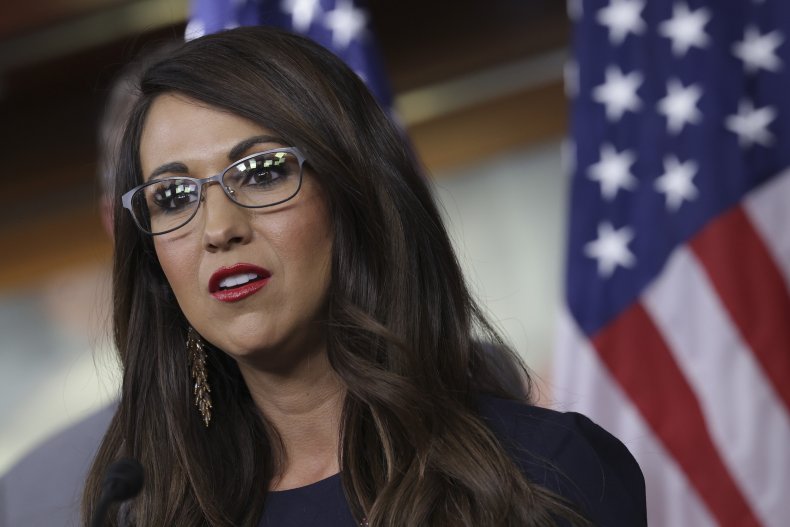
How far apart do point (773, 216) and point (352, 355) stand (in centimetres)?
106

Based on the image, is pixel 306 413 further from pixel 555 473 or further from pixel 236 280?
pixel 555 473

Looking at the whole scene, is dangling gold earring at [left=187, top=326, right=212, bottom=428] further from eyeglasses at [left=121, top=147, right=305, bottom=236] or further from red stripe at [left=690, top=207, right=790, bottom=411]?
red stripe at [left=690, top=207, right=790, bottom=411]

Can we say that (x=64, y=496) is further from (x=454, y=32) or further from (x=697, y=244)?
(x=454, y=32)

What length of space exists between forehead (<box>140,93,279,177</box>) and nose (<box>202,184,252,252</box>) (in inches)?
1.6

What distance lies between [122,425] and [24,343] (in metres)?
3.62

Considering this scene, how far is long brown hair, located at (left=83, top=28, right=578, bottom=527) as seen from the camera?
133cm

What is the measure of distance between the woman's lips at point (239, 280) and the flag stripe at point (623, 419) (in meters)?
0.94

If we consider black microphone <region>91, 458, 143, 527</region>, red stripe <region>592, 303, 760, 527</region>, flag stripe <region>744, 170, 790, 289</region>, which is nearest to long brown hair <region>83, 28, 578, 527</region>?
black microphone <region>91, 458, 143, 527</region>

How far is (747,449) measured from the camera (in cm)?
212

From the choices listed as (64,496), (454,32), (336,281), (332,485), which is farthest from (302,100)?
(454,32)

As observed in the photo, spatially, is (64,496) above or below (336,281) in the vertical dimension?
below

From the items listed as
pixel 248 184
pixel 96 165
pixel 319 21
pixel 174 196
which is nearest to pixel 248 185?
pixel 248 184

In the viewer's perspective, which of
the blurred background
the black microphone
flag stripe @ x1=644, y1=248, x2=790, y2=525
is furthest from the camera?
the blurred background

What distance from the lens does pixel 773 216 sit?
2.16 metres
